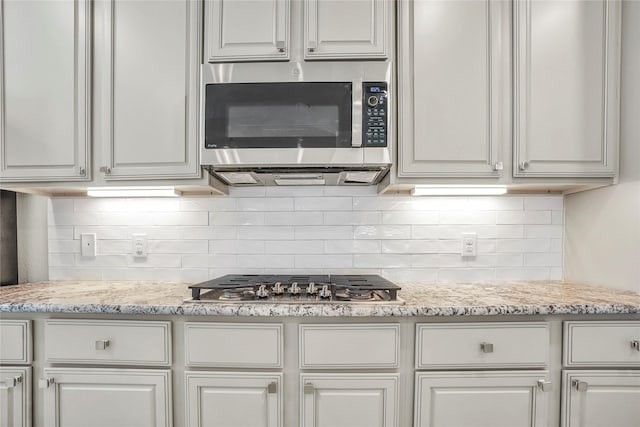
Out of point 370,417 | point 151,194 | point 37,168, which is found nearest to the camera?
point 370,417

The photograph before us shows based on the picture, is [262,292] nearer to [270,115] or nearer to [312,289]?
[312,289]

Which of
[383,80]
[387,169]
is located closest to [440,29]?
[383,80]

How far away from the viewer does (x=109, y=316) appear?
1.19 m

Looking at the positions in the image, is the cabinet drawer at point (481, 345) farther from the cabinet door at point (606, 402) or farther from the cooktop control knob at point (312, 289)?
the cooktop control knob at point (312, 289)

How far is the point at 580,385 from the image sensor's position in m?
1.15

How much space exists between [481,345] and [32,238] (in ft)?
Result: 7.16

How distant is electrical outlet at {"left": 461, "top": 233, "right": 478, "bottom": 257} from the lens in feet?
5.55

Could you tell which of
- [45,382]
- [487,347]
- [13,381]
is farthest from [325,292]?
[13,381]

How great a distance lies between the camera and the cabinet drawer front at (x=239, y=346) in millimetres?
1148

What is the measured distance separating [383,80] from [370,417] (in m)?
1.26

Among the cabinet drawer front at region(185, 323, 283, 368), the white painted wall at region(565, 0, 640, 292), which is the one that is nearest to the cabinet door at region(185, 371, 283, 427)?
the cabinet drawer front at region(185, 323, 283, 368)

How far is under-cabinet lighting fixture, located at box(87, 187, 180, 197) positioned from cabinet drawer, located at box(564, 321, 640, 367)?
1.74 m

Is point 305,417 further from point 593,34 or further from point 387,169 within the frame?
point 593,34

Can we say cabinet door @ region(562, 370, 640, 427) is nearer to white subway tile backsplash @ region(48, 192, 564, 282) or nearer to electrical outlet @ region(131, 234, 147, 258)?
white subway tile backsplash @ region(48, 192, 564, 282)
